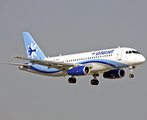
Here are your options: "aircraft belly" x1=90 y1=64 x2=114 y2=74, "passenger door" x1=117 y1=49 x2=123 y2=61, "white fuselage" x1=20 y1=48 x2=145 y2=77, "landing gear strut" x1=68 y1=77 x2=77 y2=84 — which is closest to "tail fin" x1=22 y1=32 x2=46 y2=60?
"landing gear strut" x1=68 y1=77 x2=77 y2=84

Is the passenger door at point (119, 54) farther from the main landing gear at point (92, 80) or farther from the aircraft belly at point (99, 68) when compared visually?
the main landing gear at point (92, 80)

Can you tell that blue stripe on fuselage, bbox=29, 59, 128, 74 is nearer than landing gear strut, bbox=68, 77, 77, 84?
Yes

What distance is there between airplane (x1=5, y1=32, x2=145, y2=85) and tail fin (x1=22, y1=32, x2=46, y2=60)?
318 cm

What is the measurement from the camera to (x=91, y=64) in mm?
62844

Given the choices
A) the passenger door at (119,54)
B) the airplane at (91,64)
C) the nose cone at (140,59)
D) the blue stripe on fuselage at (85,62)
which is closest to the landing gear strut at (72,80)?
the airplane at (91,64)

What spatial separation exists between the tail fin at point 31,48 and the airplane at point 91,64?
318cm

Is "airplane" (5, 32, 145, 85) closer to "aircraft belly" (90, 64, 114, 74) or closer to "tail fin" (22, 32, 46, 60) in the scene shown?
"aircraft belly" (90, 64, 114, 74)

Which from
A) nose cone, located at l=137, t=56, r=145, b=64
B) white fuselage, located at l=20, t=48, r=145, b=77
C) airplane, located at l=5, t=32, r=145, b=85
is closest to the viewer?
nose cone, located at l=137, t=56, r=145, b=64

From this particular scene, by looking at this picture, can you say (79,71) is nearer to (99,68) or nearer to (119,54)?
(99,68)

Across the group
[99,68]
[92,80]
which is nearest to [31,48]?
[92,80]

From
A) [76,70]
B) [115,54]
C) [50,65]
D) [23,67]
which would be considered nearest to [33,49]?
[23,67]

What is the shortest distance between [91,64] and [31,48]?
58.6 feet

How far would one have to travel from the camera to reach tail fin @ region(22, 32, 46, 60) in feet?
244

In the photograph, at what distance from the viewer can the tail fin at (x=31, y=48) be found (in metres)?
74.4
